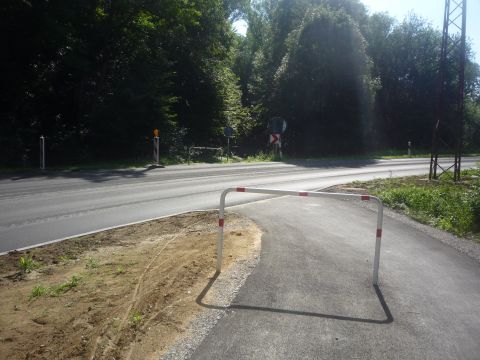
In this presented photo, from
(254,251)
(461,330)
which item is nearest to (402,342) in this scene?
(461,330)

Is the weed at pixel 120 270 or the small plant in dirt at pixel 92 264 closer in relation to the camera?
the weed at pixel 120 270

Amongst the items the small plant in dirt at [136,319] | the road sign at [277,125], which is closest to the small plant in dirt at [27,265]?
the small plant in dirt at [136,319]

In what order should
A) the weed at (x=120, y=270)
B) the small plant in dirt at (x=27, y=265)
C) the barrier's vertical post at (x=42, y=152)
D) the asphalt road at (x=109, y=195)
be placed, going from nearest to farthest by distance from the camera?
the weed at (x=120, y=270)
the small plant in dirt at (x=27, y=265)
the asphalt road at (x=109, y=195)
the barrier's vertical post at (x=42, y=152)

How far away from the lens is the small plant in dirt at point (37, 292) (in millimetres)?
5863

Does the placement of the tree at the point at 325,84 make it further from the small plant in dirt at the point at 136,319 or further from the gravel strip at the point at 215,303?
the small plant in dirt at the point at 136,319

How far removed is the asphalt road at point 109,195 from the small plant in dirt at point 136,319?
12.8 feet

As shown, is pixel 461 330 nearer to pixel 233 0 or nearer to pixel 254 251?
pixel 254 251

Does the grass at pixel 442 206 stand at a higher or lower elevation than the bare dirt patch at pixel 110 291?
higher

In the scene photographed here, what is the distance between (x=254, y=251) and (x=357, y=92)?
33855 millimetres

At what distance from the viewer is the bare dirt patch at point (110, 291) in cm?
450

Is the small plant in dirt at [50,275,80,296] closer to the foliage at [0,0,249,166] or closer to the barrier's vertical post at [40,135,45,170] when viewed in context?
the barrier's vertical post at [40,135,45,170]

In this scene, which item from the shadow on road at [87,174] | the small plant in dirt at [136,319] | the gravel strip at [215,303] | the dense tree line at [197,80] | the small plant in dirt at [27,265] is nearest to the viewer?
the gravel strip at [215,303]

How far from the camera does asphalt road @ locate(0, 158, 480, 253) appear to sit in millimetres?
9438

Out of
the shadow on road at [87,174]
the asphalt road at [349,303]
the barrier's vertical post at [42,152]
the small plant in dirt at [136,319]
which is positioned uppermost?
the barrier's vertical post at [42,152]
